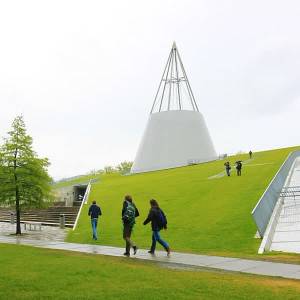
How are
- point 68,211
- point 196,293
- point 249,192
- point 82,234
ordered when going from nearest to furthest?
point 196,293
point 82,234
point 249,192
point 68,211

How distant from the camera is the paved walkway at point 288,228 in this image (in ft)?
45.7

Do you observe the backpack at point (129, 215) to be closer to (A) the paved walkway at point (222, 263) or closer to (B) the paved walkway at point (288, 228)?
(A) the paved walkway at point (222, 263)

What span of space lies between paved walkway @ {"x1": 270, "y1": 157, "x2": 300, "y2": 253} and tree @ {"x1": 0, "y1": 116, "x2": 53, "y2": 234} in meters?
12.5

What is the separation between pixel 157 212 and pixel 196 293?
5.73 metres

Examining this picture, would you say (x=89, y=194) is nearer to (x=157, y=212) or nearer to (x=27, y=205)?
(x=27, y=205)

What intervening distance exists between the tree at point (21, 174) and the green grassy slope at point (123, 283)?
1381 centimetres

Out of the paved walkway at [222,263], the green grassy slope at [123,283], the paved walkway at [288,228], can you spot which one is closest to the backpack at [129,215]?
the paved walkway at [222,263]

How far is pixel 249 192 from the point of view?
26.5 meters

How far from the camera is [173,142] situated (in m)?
76.8

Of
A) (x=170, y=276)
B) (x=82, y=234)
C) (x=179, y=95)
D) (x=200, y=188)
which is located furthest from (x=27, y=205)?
(x=179, y=95)

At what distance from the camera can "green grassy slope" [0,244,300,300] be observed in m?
7.49

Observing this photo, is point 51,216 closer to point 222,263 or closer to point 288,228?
point 288,228

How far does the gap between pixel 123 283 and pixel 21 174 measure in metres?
17.4

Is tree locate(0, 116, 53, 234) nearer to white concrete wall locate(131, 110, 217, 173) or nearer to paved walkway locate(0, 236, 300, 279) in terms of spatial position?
paved walkway locate(0, 236, 300, 279)
